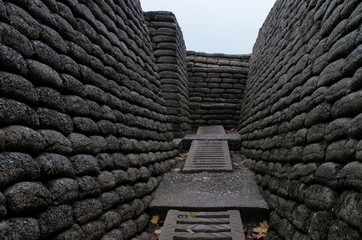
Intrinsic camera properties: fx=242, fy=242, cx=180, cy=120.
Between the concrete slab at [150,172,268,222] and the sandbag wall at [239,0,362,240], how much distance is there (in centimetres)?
21

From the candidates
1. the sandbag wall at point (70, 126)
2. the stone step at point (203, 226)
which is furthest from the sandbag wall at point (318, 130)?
the sandbag wall at point (70, 126)

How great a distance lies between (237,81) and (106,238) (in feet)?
22.7

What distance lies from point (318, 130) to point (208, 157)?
9.58 feet

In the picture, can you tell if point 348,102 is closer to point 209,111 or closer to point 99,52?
point 99,52

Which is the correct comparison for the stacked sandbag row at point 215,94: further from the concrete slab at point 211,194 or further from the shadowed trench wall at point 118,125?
the shadowed trench wall at point 118,125

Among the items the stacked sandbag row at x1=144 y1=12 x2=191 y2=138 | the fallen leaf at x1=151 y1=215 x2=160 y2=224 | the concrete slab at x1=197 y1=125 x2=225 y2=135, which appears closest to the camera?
the fallen leaf at x1=151 y1=215 x2=160 y2=224

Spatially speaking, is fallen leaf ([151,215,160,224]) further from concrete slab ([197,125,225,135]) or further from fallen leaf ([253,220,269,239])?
concrete slab ([197,125,225,135])

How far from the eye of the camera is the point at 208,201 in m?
3.03

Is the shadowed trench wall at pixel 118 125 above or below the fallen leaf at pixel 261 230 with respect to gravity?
above

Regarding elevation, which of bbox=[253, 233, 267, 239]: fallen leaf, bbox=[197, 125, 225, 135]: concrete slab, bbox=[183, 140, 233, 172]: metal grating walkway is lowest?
bbox=[253, 233, 267, 239]: fallen leaf

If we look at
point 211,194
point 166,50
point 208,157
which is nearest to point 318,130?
point 211,194

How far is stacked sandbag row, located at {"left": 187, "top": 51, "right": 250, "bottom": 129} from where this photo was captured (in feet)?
25.7

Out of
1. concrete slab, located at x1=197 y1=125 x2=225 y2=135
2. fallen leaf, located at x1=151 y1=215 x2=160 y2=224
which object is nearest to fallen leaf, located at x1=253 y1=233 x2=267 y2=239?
fallen leaf, located at x1=151 y1=215 x2=160 y2=224

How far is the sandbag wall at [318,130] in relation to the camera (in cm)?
142
